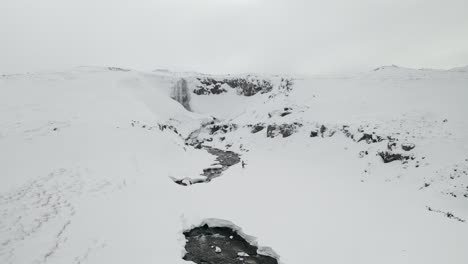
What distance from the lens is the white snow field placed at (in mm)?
12492

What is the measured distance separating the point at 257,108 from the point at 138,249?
37616mm

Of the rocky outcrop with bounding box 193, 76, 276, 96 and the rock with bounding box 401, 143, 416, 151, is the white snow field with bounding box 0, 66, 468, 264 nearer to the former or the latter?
the rock with bounding box 401, 143, 416, 151

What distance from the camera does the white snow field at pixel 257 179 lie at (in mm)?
12492

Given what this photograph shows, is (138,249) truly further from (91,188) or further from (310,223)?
(310,223)

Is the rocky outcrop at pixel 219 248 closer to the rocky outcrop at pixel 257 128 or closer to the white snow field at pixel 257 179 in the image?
the white snow field at pixel 257 179

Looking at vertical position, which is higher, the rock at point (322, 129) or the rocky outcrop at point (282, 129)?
the rock at point (322, 129)

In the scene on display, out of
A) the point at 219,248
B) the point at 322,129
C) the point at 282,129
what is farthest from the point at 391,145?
the point at 219,248

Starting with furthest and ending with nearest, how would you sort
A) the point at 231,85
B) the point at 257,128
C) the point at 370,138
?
1. the point at 231,85
2. the point at 257,128
3. the point at 370,138

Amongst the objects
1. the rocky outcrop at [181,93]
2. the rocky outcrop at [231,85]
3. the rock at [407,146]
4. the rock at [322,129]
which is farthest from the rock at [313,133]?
the rocky outcrop at [181,93]

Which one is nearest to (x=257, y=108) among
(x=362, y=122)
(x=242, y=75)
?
(x=242, y=75)

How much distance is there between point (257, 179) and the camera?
24109mm

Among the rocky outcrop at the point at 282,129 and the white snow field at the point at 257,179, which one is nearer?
the white snow field at the point at 257,179

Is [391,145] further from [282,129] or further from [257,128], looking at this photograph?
[257,128]

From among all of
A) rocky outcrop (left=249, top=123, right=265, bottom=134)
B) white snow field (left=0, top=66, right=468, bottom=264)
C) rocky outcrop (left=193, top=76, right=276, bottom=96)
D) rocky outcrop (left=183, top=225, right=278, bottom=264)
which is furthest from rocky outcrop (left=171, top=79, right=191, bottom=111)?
rocky outcrop (left=183, top=225, right=278, bottom=264)
